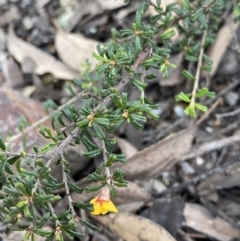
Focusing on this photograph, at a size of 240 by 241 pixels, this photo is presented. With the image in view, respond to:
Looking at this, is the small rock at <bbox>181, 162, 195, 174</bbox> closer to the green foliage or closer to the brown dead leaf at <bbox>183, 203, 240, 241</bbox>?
the brown dead leaf at <bbox>183, 203, 240, 241</bbox>

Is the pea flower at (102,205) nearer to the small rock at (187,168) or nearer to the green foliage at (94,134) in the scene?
the green foliage at (94,134)

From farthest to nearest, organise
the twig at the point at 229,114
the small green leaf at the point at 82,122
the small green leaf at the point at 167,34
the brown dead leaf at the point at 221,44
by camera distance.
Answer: the brown dead leaf at the point at 221,44 → the twig at the point at 229,114 → the small green leaf at the point at 167,34 → the small green leaf at the point at 82,122

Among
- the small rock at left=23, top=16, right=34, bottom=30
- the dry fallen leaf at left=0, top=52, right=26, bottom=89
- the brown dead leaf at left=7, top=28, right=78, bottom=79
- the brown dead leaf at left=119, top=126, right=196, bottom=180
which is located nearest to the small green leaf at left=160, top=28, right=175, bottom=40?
the brown dead leaf at left=119, top=126, right=196, bottom=180

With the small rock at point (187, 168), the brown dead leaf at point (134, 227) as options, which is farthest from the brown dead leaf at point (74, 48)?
the brown dead leaf at point (134, 227)

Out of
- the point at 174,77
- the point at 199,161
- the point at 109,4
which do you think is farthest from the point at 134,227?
the point at 109,4

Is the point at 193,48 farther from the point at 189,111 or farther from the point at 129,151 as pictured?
the point at 129,151

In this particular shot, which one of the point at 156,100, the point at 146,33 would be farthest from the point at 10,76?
the point at 146,33

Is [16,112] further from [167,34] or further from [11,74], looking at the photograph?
[167,34]
